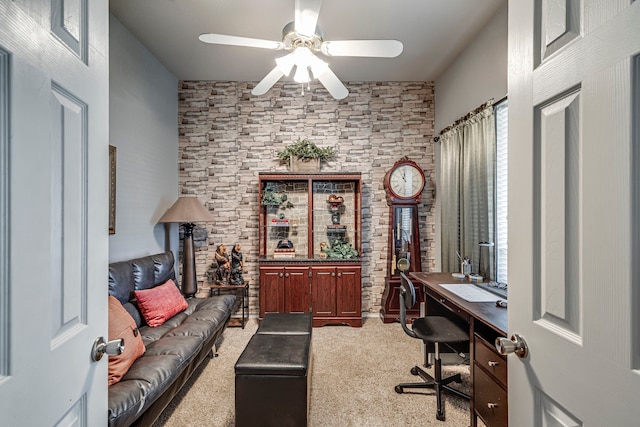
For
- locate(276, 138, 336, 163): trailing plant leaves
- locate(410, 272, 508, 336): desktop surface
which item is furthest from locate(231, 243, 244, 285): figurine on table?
locate(410, 272, 508, 336): desktop surface

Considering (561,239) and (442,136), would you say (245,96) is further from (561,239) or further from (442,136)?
(561,239)

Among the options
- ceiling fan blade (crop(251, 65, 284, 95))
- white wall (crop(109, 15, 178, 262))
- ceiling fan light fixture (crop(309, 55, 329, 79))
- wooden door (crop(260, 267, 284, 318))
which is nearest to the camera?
ceiling fan light fixture (crop(309, 55, 329, 79))

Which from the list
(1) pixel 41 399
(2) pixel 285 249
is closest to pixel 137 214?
(2) pixel 285 249

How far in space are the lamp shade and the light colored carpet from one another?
135 cm

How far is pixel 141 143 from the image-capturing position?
320cm

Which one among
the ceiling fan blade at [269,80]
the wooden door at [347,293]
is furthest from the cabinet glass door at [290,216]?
the ceiling fan blade at [269,80]

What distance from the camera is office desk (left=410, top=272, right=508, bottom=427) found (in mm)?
1609

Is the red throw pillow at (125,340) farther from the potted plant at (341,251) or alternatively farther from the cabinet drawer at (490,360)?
the potted plant at (341,251)

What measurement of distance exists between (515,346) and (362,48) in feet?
6.32

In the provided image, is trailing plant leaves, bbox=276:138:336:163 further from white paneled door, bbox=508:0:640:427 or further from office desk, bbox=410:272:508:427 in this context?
white paneled door, bbox=508:0:640:427

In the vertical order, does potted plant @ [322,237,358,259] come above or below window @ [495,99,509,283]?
below

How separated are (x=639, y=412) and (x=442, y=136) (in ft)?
11.5

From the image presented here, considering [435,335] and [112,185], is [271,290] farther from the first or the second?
[435,335]

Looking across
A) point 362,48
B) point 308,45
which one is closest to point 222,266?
point 308,45
